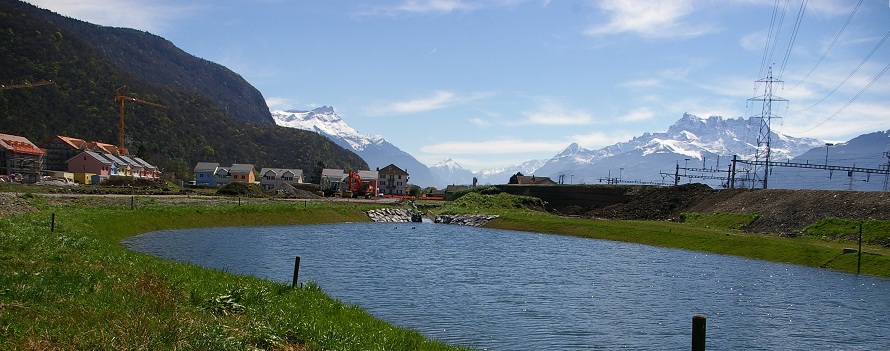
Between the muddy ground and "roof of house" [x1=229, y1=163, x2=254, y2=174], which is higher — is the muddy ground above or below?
below

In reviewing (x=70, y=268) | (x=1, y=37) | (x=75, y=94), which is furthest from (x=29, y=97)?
(x=70, y=268)

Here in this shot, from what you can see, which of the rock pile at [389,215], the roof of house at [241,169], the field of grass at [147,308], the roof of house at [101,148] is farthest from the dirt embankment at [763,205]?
the roof of house at [101,148]

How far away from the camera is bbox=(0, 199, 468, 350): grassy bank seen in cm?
1353

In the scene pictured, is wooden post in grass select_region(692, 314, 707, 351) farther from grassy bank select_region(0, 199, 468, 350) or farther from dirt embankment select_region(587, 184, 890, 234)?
dirt embankment select_region(587, 184, 890, 234)

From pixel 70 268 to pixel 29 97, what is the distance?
618 feet

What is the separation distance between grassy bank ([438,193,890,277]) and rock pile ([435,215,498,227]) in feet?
6.74

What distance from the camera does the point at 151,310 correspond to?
1606 cm

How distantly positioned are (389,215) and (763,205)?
51.6 m

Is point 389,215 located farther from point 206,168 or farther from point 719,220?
point 206,168

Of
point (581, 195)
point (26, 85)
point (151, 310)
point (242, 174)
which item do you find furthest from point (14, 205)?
point (26, 85)

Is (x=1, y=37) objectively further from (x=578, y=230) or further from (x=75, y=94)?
(x=578, y=230)

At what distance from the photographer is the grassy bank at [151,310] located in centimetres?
1353

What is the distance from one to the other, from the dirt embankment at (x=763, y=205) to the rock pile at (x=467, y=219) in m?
16.3

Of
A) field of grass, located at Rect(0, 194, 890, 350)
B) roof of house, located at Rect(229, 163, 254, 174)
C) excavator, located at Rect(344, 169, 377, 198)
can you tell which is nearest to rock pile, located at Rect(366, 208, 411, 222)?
excavator, located at Rect(344, 169, 377, 198)
